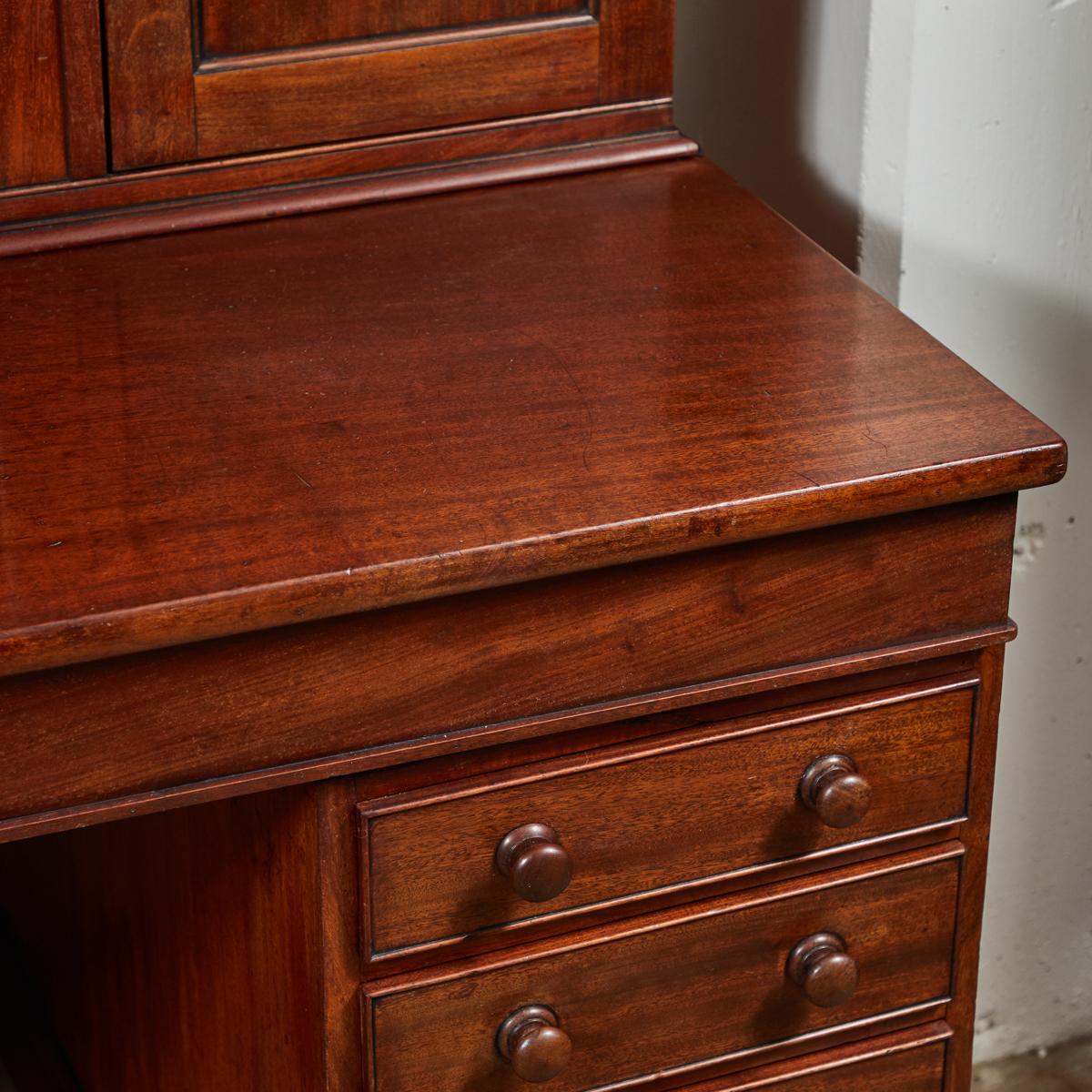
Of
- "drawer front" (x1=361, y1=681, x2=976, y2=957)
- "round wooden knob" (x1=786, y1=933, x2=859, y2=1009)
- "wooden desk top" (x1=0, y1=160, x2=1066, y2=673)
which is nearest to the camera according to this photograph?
"wooden desk top" (x1=0, y1=160, x2=1066, y2=673)

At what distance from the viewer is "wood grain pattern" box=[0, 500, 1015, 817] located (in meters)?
0.85

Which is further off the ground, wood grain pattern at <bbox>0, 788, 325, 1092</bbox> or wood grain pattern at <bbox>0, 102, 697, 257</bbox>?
wood grain pattern at <bbox>0, 102, 697, 257</bbox>

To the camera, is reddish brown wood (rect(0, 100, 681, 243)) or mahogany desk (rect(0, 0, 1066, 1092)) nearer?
mahogany desk (rect(0, 0, 1066, 1092))

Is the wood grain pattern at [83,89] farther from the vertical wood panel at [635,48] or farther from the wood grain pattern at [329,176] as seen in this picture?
the vertical wood panel at [635,48]

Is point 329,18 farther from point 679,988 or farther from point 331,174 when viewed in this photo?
point 679,988

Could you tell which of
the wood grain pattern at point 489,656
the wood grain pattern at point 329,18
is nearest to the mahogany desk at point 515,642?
the wood grain pattern at point 489,656

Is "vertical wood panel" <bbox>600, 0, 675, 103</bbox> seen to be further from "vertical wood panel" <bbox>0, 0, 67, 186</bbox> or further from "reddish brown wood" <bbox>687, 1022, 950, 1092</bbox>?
"reddish brown wood" <bbox>687, 1022, 950, 1092</bbox>

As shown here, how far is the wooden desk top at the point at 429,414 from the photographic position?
0.84 metres

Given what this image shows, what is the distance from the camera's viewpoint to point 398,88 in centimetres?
127

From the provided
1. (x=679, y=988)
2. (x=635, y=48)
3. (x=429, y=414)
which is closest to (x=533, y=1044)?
(x=679, y=988)

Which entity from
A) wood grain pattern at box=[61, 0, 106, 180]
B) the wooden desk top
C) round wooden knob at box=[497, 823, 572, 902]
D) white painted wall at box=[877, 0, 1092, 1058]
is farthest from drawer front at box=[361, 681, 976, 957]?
wood grain pattern at box=[61, 0, 106, 180]

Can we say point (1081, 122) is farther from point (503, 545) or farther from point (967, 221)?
point (503, 545)

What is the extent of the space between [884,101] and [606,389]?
0.43 meters

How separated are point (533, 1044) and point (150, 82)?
2.29 ft
